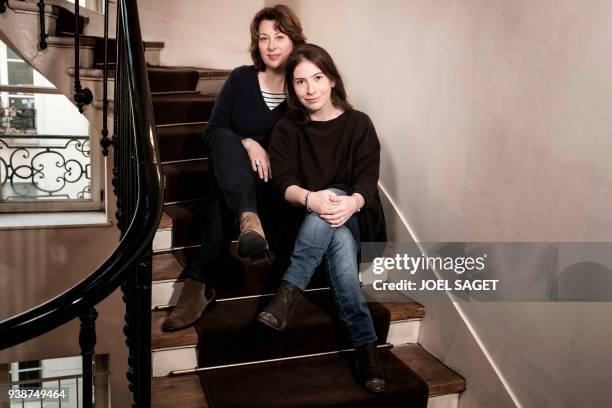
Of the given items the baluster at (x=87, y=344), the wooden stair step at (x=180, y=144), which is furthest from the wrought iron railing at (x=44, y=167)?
the baluster at (x=87, y=344)

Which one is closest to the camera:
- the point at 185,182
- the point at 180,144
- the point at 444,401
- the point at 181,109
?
the point at 444,401

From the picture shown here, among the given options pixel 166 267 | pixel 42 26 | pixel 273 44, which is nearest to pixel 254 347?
pixel 166 267

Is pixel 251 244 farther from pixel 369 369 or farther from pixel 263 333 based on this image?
pixel 369 369

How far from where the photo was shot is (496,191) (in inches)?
75.1

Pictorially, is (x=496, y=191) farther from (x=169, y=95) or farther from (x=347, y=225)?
(x=169, y=95)

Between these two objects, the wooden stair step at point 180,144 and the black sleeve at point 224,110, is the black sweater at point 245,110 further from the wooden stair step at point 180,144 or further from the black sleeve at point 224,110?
the wooden stair step at point 180,144

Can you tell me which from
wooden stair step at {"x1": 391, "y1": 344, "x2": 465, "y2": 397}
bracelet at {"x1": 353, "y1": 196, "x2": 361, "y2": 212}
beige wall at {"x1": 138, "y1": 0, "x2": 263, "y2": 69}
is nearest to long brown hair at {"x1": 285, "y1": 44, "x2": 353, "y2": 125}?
bracelet at {"x1": 353, "y1": 196, "x2": 361, "y2": 212}

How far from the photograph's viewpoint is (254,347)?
205cm

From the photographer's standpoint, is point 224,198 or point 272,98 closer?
point 224,198

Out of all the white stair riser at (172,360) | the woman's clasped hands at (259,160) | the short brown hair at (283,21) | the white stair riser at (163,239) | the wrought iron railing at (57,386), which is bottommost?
the wrought iron railing at (57,386)

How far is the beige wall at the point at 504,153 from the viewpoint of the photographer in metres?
1.55

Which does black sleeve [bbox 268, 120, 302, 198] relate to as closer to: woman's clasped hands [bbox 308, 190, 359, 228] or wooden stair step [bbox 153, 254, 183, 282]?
woman's clasped hands [bbox 308, 190, 359, 228]

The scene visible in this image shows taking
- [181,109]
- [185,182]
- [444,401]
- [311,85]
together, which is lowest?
[444,401]

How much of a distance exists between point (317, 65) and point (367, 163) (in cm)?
40
